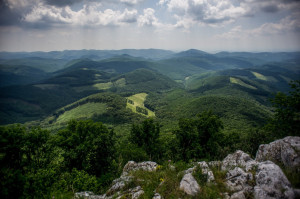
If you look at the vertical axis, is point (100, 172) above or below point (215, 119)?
below

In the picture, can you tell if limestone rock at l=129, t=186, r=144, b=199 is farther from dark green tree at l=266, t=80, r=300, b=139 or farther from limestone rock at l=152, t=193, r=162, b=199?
dark green tree at l=266, t=80, r=300, b=139

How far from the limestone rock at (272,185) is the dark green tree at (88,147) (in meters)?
24.1

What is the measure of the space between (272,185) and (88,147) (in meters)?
26.8

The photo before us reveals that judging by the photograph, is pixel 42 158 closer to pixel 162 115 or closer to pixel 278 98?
pixel 278 98

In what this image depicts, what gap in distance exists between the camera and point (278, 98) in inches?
928

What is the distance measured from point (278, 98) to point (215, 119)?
1357 centimetres

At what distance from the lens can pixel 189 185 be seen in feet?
35.9

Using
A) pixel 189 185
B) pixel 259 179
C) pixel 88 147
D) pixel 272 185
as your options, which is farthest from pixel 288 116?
pixel 88 147

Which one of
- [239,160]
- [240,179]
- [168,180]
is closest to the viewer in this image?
[240,179]

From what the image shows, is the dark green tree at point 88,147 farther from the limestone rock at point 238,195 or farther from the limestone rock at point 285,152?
the limestone rock at point 285,152

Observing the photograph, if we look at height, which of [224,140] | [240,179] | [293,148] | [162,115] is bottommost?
[162,115]

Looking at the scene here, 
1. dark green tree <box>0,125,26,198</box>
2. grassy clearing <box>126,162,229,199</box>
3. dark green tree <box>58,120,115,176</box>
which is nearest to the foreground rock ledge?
grassy clearing <box>126,162,229,199</box>

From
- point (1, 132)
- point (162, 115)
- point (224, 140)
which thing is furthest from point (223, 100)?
point (1, 132)

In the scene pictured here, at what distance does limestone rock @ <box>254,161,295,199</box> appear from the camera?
8.72 m
